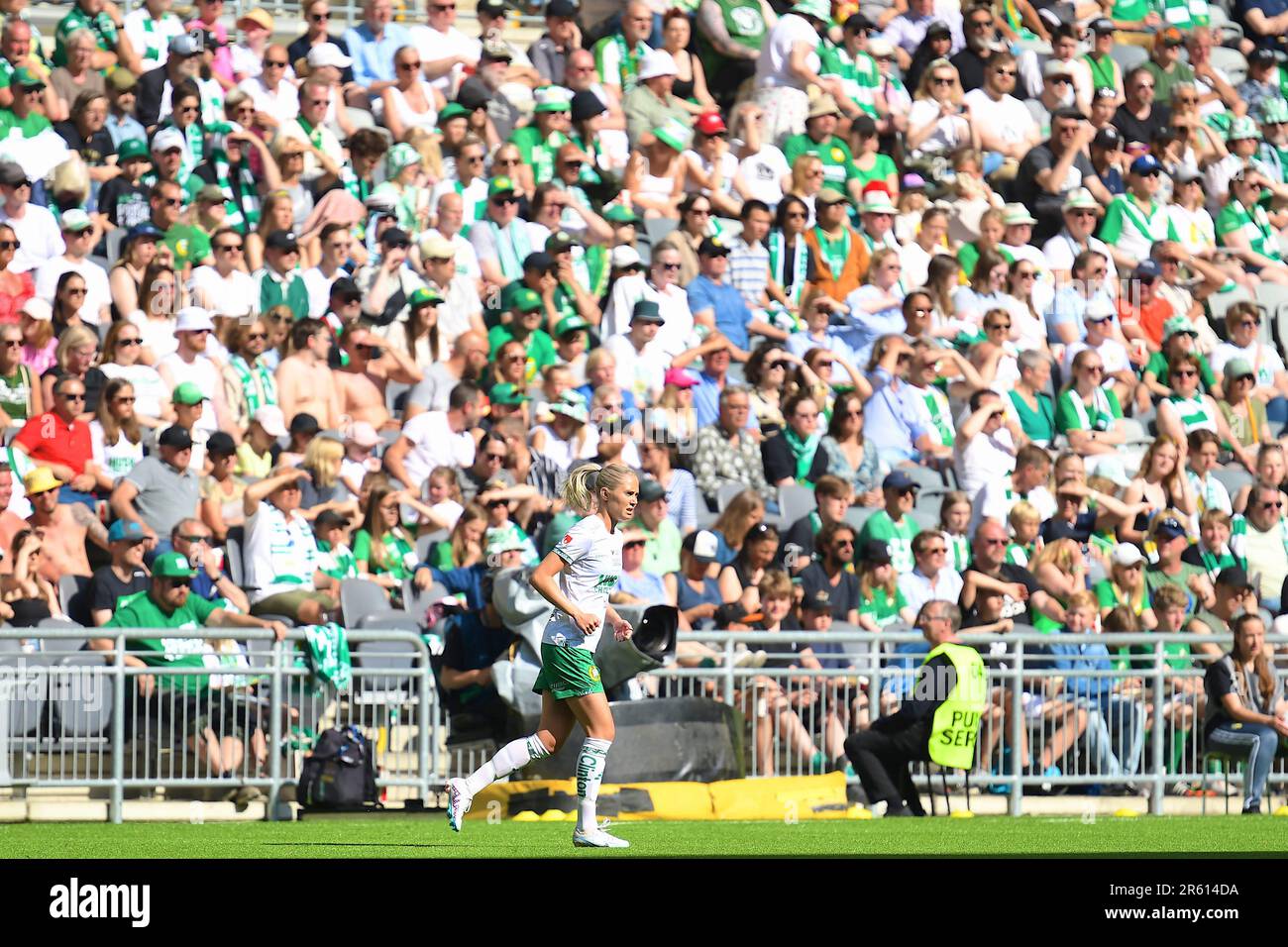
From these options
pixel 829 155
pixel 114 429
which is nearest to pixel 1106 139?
pixel 829 155

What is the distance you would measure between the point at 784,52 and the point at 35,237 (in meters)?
6.62

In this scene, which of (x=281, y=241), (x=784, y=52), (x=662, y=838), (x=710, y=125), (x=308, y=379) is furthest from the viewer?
(x=784, y=52)

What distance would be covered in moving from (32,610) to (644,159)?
703cm

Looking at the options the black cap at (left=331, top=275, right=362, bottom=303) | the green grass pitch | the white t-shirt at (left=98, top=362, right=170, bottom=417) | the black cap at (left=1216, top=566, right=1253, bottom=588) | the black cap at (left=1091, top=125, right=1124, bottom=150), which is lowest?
the green grass pitch

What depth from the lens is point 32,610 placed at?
1537 cm

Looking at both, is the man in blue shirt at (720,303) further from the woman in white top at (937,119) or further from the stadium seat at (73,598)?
the stadium seat at (73,598)

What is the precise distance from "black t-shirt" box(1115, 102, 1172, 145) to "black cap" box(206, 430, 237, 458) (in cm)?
991

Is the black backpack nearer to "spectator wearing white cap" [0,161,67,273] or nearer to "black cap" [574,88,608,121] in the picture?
"spectator wearing white cap" [0,161,67,273]

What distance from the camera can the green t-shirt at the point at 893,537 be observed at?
1783 cm

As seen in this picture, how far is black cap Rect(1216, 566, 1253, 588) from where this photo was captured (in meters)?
18.1

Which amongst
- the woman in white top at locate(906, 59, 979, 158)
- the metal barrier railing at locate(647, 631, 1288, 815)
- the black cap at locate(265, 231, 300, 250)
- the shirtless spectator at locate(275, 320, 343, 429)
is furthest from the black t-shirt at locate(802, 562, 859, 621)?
the woman in white top at locate(906, 59, 979, 158)

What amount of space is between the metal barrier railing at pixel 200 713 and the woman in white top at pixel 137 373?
224 cm

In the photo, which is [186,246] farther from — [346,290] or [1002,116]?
[1002,116]

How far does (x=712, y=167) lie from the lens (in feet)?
68.2
